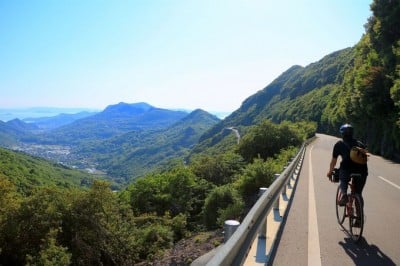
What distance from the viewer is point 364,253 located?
645 cm

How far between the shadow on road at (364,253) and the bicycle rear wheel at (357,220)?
0.14 metres

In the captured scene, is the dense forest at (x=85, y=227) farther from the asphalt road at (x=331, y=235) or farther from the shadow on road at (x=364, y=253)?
the shadow on road at (x=364, y=253)

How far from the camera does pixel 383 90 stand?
3356 cm

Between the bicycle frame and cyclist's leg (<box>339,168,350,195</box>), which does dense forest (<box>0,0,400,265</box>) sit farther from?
the bicycle frame

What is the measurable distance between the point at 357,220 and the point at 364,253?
0.77 m

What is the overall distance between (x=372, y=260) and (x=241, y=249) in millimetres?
2974

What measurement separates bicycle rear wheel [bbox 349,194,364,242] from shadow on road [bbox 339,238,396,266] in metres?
0.14

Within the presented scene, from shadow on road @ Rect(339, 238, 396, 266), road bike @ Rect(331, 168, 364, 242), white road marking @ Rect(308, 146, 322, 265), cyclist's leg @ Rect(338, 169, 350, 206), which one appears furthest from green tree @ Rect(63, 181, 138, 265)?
shadow on road @ Rect(339, 238, 396, 266)

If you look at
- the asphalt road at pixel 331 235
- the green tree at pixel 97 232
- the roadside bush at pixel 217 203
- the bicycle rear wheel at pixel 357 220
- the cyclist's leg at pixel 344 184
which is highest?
the cyclist's leg at pixel 344 184

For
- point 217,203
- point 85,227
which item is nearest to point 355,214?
point 217,203

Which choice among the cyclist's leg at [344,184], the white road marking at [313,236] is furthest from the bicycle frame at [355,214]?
the white road marking at [313,236]

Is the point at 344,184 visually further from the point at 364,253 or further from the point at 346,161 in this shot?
the point at 364,253

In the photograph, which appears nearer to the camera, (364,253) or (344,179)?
(364,253)

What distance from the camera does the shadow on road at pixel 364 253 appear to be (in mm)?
5984
